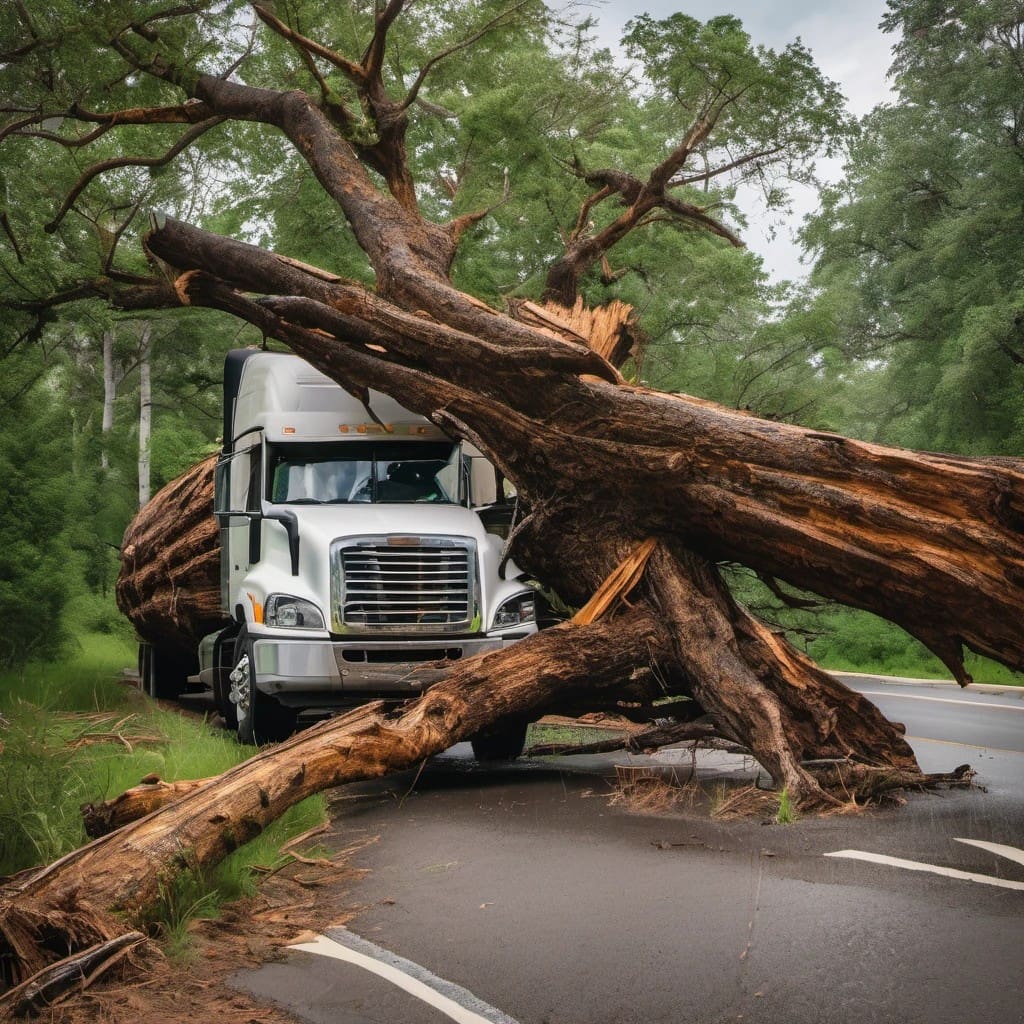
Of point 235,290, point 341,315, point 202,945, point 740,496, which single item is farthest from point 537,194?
point 202,945

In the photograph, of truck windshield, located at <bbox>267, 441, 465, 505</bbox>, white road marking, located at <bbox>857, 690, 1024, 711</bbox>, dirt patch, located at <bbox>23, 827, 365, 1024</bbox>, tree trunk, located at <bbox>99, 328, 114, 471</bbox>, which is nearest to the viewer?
dirt patch, located at <bbox>23, 827, 365, 1024</bbox>

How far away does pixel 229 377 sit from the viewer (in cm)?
1391

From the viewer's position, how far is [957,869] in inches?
275

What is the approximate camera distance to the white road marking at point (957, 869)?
6.67 metres

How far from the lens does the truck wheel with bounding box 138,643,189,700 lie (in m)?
17.6

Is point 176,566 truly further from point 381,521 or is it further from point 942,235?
point 942,235

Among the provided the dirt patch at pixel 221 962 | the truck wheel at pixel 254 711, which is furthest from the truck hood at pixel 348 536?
the dirt patch at pixel 221 962

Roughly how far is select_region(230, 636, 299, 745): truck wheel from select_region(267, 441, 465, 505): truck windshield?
5.38ft

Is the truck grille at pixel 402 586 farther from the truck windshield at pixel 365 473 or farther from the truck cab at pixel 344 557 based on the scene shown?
the truck windshield at pixel 365 473

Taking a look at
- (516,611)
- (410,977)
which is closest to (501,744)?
(516,611)

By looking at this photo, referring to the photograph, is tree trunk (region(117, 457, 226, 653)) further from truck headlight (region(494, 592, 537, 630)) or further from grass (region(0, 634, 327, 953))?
truck headlight (region(494, 592, 537, 630))

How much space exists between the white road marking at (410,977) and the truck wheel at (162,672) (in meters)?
12.3

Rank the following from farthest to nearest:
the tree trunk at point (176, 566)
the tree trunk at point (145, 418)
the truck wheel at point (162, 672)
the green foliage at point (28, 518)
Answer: the tree trunk at point (145, 418)
the truck wheel at point (162, 672)
the green foliage at point (28, 518)
the tree trunk at point (176, 566)

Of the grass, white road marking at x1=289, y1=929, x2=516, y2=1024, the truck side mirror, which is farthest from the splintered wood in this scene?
white road marking at x1=289, y1=929, x2=516, y2=1024
